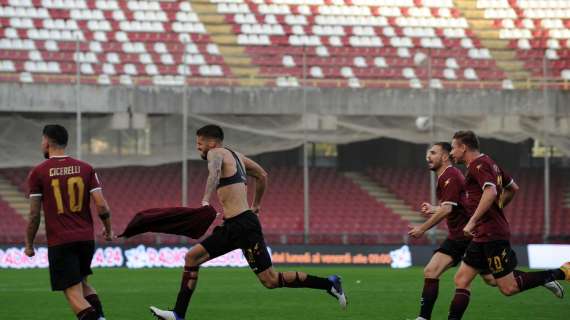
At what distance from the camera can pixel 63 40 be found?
34156 millimetres

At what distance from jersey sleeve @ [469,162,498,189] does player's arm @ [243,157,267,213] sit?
238 centimetres

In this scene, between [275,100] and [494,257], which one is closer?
[494,257]

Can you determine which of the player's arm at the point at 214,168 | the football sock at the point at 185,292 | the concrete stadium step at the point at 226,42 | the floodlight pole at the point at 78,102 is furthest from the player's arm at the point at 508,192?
the concrete stadium step at the point at 226,42

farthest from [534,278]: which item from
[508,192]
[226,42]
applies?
[226,42]

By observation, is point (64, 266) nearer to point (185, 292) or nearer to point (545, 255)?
point (185, 292)

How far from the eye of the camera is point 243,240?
12945 millimetres

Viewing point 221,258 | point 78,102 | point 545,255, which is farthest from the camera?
point 78,102

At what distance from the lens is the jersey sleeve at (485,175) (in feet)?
41.1

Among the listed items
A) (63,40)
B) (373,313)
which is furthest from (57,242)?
(63,40)

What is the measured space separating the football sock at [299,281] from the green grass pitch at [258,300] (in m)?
1.28

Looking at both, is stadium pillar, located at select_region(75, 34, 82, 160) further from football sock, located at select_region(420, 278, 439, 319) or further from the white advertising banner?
football sock, located at select_region(420, 278, 439, 319)

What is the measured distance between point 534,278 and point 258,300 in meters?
5.97

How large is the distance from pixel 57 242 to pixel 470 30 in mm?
29078

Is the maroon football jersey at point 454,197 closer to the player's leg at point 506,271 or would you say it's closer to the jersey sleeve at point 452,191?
the jersey sleeve at point 452,191
